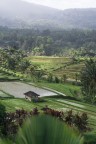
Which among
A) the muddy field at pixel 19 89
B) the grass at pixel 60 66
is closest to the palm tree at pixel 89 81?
the muddy field at pixel 19 89

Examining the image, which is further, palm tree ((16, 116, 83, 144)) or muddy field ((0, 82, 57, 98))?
muddy field ((0, 82, 57, 98))

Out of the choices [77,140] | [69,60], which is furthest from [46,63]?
[77,140]

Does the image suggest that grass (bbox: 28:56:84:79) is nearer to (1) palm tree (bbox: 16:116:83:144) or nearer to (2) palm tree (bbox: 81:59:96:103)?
(2) palm tree (bbox: 81:59:96:103)

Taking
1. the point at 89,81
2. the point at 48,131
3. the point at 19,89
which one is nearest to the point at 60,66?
the point at 19,89

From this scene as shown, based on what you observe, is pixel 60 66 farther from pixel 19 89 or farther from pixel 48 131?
pixel 48 131

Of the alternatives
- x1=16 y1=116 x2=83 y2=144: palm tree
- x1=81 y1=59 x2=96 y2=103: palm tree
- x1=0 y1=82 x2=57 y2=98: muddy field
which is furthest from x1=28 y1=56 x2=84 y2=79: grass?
x1=16 y1=116 x2=83 y2=144: palm tree

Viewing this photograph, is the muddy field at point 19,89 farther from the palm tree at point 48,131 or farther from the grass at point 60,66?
the palm tree at point 48,131

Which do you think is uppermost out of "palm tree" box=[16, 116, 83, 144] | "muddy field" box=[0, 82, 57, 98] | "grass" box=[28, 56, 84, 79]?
"palm tree" box=[16, 116, 83, 144]

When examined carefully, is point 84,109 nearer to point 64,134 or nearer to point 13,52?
point 64,134

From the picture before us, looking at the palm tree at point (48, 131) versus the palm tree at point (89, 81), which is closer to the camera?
the palm tree at point (48, 131)
